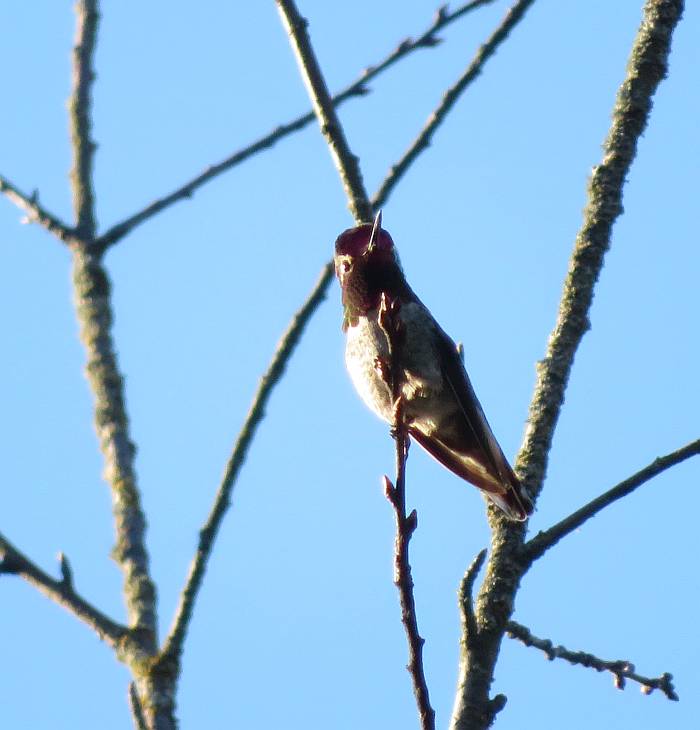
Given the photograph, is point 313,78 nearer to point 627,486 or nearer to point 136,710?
point 627,486

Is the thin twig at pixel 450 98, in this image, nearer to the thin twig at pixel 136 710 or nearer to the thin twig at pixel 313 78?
the thin twig at pixel 313 78

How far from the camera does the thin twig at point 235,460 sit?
2688 millimetres

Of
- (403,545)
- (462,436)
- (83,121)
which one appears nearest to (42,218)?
(83,121)

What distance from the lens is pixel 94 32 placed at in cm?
348

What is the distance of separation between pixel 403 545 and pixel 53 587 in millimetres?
762

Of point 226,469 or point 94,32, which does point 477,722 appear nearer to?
point 226,469

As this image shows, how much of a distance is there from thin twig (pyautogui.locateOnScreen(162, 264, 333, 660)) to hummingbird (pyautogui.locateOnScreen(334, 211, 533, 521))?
1.31 meters

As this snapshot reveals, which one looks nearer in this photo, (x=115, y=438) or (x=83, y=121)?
(x=115, y=438)

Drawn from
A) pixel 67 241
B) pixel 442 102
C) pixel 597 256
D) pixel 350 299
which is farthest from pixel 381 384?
pixel 67 241

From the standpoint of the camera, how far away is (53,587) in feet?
8.88

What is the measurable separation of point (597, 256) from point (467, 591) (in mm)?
1638

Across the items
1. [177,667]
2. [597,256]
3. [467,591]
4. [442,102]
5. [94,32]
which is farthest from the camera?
[597,256]

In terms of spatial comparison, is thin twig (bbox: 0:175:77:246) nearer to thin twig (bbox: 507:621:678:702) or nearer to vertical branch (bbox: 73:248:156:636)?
vertical branch (bbox: 73:248:156:636)

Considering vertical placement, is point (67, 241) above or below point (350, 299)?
below
